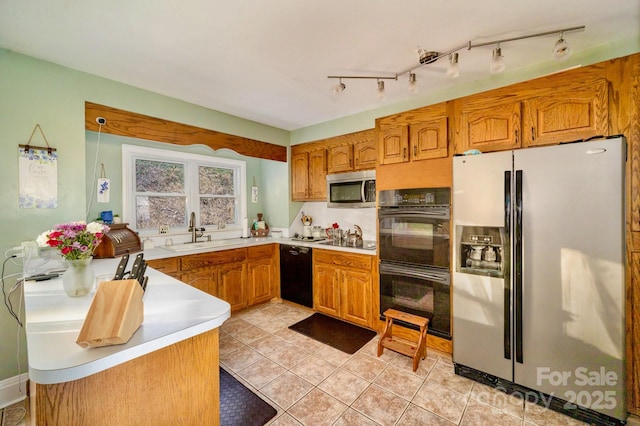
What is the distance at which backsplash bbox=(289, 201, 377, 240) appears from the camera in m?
3.51

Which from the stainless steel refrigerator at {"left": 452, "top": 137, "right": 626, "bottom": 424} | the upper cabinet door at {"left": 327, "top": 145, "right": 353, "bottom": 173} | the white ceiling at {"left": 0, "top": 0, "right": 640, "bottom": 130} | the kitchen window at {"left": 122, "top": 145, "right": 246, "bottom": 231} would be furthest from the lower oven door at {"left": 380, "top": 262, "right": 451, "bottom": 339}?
the kitchen window at {"left": 122, "top": 145, "right": 246, "bottom": 231}

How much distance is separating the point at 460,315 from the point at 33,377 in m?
2.45

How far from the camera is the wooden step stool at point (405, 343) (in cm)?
227

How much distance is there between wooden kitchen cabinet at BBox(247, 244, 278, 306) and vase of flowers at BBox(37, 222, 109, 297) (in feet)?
6.81

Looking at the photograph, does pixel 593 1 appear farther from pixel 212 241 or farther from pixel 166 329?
pixel 212 241

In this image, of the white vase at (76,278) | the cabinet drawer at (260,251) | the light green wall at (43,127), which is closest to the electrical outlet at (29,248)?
the light green wall at (43,127)

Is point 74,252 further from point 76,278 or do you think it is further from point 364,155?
point 364,155

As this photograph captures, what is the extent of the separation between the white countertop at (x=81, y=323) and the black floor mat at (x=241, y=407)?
38.3 inches

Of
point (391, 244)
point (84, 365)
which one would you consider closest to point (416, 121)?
point (391, 244)

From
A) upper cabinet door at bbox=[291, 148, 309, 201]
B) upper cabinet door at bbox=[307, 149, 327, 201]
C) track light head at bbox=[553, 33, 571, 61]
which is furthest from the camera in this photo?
upper cabinet door at bbox=[291, 148, 309, 201]

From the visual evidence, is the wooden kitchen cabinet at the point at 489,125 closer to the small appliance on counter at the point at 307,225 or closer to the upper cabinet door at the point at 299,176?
the upper cabinet door at the point at 299,176

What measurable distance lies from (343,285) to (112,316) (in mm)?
2439

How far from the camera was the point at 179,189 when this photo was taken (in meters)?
3.42

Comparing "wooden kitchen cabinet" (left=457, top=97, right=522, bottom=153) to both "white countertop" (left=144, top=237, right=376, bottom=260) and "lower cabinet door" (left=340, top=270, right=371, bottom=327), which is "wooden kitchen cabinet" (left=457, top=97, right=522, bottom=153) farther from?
"lower cabinet door" (left=340, top=270, right=371, bottom=327)
